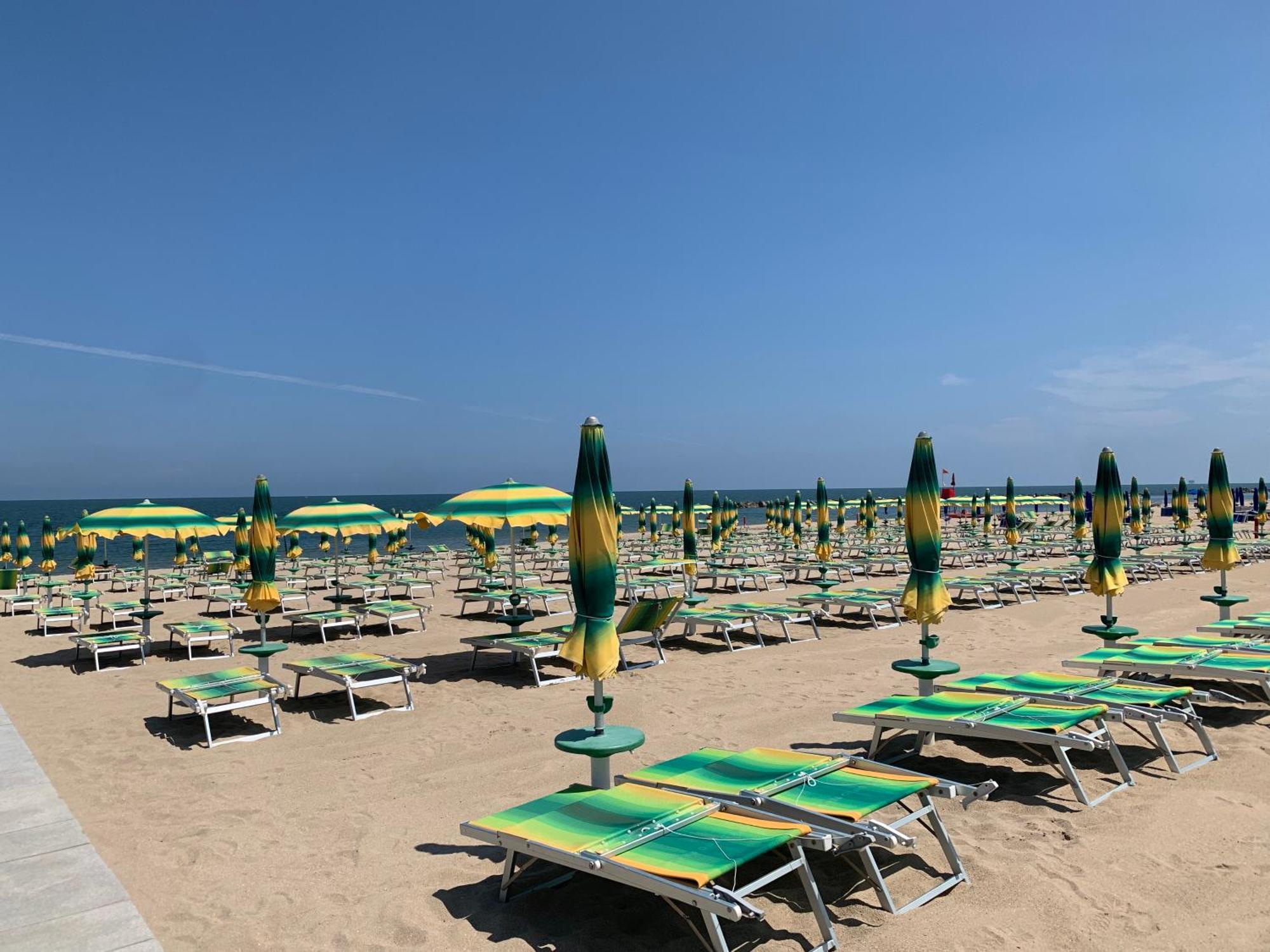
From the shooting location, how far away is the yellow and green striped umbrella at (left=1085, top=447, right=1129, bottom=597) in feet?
25.4

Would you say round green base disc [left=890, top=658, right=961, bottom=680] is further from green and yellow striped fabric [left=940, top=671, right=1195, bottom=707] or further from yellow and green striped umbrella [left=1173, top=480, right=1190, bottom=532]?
yellow and green striped umbrella [left=1173, top=480, right=1190, bottom=532]

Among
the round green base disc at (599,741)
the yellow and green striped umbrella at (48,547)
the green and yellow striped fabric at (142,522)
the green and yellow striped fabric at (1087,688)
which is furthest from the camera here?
the yellow and green striped umbrella at (48,547)

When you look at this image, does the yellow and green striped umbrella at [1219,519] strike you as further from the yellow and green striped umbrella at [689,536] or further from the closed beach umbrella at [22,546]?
the closed beach umbrella at [22,546]

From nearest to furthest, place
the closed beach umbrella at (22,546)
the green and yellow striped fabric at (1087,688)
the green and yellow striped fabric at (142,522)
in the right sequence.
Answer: the green and yellow striped fabric at (1087,688) < the green and yellow striped fabric at (142,522) < the closed beach umbrella at (22,546)

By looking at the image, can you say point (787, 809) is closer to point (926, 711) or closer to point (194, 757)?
point (926, 711)

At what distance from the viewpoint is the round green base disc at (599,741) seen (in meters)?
4.11

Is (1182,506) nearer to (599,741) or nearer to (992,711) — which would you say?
(992,711)

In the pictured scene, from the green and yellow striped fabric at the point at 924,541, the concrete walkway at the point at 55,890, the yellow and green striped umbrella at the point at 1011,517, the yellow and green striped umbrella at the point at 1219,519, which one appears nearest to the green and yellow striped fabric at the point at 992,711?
the green and yellow striped fabric at the point at 924,541

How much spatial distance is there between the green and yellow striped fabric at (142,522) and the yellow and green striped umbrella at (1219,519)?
1124 centimetres

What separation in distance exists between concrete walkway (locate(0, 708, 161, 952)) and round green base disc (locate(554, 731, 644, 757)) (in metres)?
1.92

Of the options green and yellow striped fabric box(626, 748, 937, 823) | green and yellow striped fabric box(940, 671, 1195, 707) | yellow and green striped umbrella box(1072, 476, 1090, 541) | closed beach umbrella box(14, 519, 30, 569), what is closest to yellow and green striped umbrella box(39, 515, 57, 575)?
closed beach umbrella box(14, 519, 30, 569)

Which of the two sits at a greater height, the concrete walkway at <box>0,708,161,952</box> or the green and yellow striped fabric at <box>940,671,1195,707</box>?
the green and yellow striped fabric at <box>940,671,1195,707</box>

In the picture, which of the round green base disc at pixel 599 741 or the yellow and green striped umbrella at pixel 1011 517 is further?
the yellow and green striped umbrella at pixel 1011 517

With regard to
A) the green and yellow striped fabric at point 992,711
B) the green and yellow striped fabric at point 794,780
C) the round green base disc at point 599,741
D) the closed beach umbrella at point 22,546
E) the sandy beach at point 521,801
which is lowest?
the sandy beach at point 521,801
